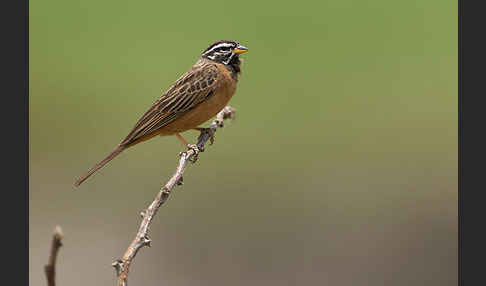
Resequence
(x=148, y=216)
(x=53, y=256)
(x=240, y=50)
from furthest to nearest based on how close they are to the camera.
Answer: (x=240, y=50)
(x=148, y=216)
(x=53, y=256)

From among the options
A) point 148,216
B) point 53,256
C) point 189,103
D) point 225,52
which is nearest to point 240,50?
point 225,52

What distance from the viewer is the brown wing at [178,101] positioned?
716 cm

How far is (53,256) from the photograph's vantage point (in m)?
2.05

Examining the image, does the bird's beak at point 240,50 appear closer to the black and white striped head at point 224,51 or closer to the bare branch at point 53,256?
the black and white striped head at point 224,51

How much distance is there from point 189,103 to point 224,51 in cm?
90

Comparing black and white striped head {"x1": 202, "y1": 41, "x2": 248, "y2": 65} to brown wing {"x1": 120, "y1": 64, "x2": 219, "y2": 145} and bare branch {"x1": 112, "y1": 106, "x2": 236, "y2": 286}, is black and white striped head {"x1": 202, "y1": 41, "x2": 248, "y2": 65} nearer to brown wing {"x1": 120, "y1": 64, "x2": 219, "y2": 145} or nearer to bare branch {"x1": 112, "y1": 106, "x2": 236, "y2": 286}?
brown wing {"x1": 120, "y1": 64, "x2": 219, "y2": 145}

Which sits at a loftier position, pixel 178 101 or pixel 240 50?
pixel 240 50

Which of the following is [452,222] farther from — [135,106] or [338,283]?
[135,106]

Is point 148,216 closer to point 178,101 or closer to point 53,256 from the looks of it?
point 53,256

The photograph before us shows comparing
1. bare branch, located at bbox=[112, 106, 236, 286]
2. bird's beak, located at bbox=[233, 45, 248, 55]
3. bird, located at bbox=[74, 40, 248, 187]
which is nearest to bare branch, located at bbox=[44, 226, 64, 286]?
bare branch, located at bbox=[112, 106, 236, 286]

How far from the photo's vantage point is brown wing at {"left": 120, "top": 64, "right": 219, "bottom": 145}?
23.5 ft

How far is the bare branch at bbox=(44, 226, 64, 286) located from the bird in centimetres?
497

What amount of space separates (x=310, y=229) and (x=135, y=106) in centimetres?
585

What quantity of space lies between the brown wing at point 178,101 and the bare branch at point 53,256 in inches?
197
